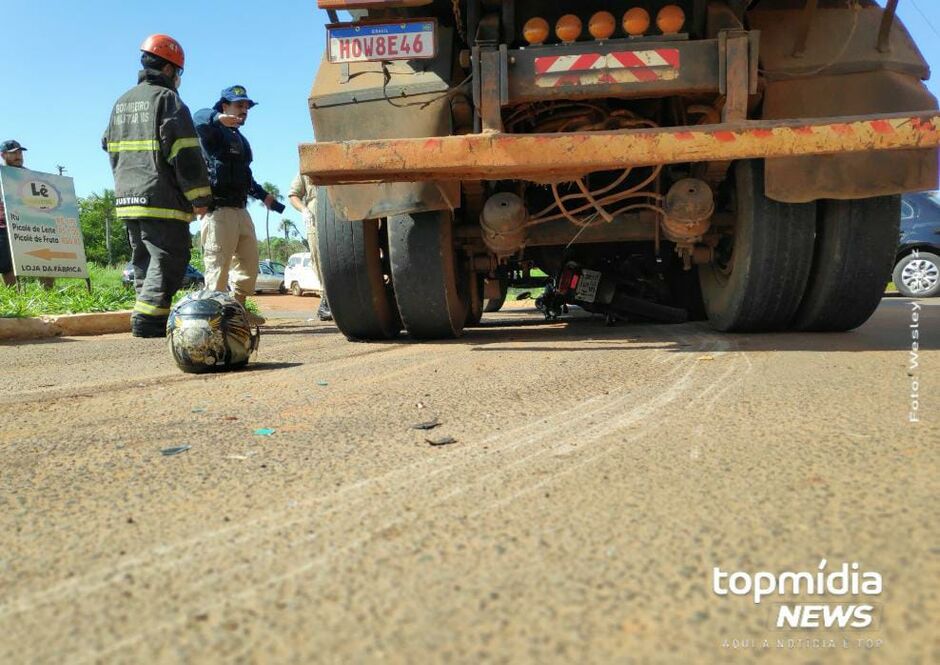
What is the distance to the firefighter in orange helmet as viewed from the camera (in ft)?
14.6

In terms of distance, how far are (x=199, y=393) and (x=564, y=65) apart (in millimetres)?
1905

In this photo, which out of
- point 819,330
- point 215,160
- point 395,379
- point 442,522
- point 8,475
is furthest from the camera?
point 215,160

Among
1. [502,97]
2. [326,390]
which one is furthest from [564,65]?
[326,390]

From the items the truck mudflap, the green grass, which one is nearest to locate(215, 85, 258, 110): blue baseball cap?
the green grass

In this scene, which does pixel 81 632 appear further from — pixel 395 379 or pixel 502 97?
pixel 502 97

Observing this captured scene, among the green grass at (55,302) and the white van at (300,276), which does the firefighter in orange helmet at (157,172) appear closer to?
the green grass at (55,302)

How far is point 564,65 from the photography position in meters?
2.72

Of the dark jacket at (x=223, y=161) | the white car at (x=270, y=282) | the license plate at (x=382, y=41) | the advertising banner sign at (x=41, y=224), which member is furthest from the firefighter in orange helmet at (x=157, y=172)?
the white car at (x=270, y=282)

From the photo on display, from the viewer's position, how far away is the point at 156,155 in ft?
14.7

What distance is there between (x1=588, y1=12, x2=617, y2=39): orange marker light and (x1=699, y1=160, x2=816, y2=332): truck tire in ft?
3.15

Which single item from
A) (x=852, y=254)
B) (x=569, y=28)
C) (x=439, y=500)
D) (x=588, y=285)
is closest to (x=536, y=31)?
(x=569, y=28)

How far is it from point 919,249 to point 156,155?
9614mm

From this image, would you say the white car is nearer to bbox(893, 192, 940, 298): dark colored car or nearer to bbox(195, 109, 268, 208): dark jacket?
bbox(195, 109, 268, 208): dark jacket

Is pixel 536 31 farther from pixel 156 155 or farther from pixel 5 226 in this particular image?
pixel 5 226
